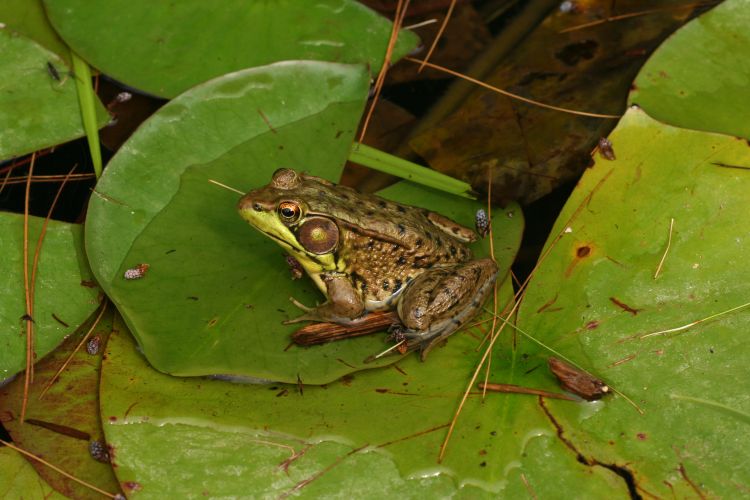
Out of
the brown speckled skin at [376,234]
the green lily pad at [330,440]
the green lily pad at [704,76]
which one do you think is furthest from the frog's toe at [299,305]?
the green lily pad at [704,76]

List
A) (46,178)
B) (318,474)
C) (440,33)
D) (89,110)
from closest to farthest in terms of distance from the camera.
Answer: (318,474) < (89,110) < (46,178) < (440,33)

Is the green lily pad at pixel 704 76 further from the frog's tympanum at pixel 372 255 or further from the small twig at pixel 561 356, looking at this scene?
the small twig at pixel 561 356

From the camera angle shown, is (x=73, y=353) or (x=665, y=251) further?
(x=73, y=353)

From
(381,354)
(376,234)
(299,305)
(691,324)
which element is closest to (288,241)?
(299,305)

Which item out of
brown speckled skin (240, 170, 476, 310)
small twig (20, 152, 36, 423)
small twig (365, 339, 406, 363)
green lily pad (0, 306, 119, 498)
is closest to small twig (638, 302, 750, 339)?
brown speckled skin (240, 170, 476, 310)

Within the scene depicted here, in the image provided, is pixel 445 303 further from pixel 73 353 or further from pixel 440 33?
pixel 440 33

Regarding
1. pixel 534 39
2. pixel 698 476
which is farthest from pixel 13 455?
pixel 534 39

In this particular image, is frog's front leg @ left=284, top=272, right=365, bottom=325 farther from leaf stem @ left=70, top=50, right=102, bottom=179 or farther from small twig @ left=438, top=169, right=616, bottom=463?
leaf stem @ left=70, top=50, right=102, bottom=179
